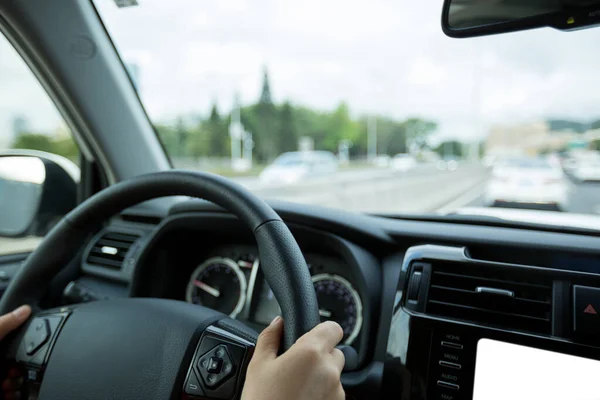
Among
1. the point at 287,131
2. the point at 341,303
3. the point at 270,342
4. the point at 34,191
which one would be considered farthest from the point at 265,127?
the point at 270,342

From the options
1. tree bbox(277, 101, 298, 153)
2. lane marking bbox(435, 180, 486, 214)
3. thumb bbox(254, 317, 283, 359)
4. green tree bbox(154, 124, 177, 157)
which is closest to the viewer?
thumb bbox(254, 317, 283, 359)

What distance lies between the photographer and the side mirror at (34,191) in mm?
3115

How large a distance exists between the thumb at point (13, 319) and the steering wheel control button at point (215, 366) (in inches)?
27.9

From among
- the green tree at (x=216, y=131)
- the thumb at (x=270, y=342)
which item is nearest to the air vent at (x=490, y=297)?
the thumb at (x=270, y=342)

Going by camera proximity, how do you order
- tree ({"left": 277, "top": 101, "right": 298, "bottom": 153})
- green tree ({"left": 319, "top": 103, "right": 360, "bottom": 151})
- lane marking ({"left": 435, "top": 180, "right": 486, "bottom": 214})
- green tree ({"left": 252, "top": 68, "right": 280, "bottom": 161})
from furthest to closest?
1. tree ({"left": 277, "top": 101, "right": 298, "bottom": 153})
2. green tree ({"left": 252, "top": 68, "right": 280, "bottom": 161})
3. green tree ({"left": 319, "top": 103, "right": 360, "bottom": 151})
4. lane marking ({"left": 435, "top": 180, "right": 486, "bottom": 214})

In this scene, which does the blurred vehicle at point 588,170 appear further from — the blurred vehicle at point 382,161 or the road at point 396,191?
the blurred vehicle at point 382,161

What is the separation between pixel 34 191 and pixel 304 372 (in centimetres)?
272

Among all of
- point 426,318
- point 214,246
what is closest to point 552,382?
point 426,318

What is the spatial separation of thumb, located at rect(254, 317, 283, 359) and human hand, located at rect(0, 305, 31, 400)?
0.99 m

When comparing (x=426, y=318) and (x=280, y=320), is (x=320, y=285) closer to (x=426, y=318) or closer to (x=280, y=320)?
(x=426, y=318)

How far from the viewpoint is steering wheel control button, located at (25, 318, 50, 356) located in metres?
1.71

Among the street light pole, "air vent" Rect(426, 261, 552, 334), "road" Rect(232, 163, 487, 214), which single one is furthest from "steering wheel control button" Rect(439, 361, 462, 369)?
the street light pole

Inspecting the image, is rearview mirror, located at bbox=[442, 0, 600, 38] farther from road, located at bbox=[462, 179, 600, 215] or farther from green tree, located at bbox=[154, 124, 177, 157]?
green tree, located at bbox=[154, 124, 177, 157]

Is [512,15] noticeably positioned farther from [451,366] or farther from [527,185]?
[527,185]
